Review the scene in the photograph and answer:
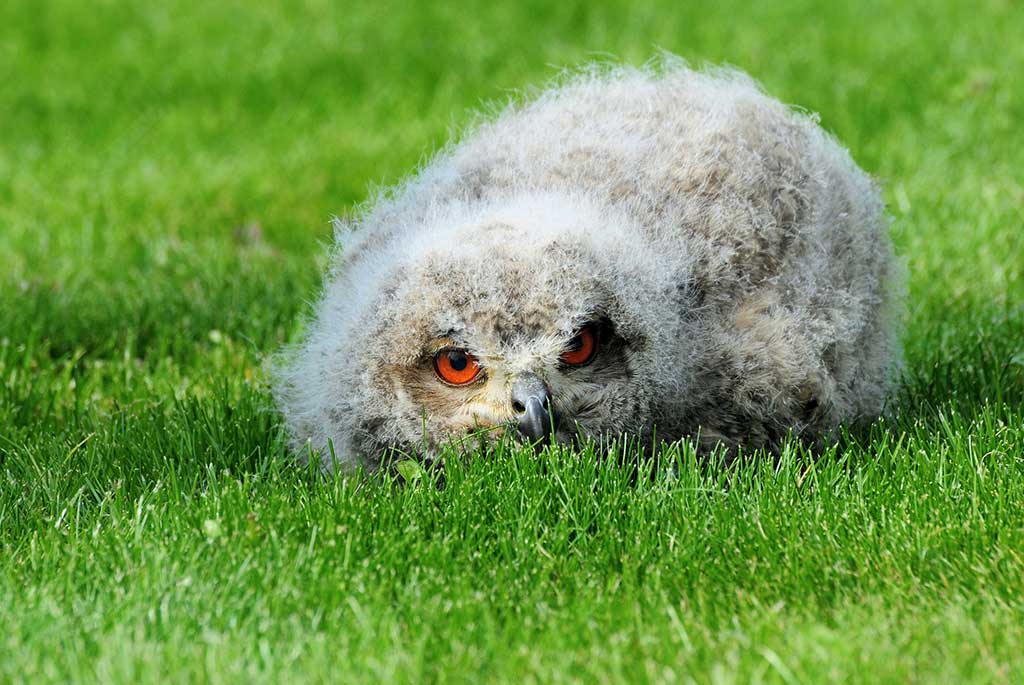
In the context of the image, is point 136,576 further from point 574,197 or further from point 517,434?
point 574,197

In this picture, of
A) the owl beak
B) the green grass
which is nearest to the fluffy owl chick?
the owl beak

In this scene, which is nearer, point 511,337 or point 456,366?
point 511,337

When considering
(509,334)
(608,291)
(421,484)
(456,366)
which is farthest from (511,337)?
(421,484)

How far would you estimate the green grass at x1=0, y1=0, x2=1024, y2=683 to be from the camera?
10.5 feet

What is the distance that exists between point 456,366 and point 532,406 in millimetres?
357

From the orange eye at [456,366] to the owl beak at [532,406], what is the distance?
18 centimetres

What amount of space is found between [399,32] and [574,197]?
7.06m

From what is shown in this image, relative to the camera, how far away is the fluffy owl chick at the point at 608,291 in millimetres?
4211

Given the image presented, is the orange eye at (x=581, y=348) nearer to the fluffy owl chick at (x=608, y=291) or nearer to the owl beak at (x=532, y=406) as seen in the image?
the fluffy owl chick at (x=608, y=291)

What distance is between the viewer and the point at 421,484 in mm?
4109

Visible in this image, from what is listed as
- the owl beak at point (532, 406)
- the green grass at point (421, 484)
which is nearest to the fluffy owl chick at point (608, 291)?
the owl beak at point (532, 406)

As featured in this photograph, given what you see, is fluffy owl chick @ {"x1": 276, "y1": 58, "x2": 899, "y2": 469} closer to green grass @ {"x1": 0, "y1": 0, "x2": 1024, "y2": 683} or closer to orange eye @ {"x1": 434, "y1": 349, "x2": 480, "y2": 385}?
orange eye @ {"x1": 434, "y1": 349, "x2": 480, "y2": 385}

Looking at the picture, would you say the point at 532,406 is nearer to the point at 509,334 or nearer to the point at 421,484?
the point at 509,334

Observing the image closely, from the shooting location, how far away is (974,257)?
7012 mm
